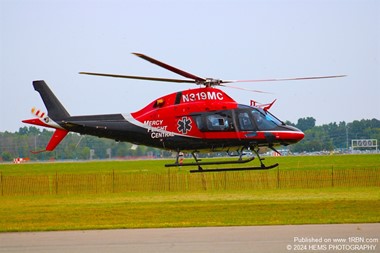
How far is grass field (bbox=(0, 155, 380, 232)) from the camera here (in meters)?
28.3

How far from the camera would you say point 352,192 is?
143ft

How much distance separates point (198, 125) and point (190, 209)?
9507 millimetres

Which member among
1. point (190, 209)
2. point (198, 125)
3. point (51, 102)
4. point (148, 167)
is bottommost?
point (190, 209)

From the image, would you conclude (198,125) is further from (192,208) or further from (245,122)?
(192,208)

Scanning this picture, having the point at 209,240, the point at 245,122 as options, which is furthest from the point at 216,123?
the point at 209,240

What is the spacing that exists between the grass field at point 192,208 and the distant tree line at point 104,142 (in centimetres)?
303

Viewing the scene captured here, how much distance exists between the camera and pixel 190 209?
34.1 m

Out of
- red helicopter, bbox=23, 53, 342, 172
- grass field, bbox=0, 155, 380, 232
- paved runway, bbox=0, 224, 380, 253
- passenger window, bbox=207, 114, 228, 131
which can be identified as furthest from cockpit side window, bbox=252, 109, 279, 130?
grass field, bbox=0, 155, 380, 232

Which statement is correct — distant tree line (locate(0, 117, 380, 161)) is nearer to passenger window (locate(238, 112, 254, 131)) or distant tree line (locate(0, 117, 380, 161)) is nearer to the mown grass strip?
the mown grass strip

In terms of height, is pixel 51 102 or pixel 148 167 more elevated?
pixel 51 102

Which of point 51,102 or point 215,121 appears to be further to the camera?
point 51,102

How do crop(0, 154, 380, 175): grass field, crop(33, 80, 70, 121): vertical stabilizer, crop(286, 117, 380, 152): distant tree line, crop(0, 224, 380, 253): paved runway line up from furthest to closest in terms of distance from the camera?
crop(286, 117, 380, 152): distant tree line
crop(0, 154, 380, 175): grass field
crop(33, 80, 70, 121): vertical stabilizer
crop(0, 224, 380, 253): paved runway

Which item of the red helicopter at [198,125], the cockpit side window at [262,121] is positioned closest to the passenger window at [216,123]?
the red helicopter at [198,125]

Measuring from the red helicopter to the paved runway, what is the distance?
2.20 m
